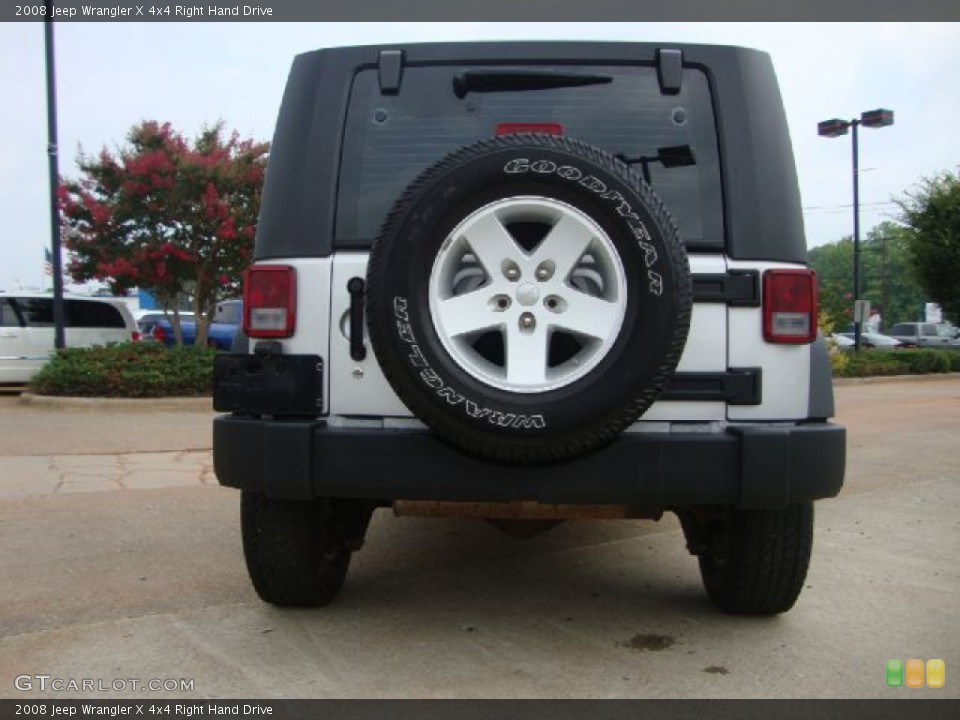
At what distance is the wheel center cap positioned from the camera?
261cm

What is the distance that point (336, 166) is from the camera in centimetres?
304

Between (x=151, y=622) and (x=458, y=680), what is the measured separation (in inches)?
53.2

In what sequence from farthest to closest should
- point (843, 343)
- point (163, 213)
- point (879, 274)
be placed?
point (879, 274) < point (843, 343) < point (163, 213)

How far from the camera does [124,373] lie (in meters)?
11.0

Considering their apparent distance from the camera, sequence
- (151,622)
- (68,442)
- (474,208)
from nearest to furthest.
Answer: (474,208) → (151,622) → (68,442)

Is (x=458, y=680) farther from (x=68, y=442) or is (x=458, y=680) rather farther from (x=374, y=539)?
(x=68, y=442)

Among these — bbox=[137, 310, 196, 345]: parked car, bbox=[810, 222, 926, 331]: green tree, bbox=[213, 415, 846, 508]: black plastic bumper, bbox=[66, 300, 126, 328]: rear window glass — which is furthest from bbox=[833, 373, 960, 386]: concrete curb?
bbox=[810, 222, 926, 331]: green tree

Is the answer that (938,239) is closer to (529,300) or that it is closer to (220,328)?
(220,328)

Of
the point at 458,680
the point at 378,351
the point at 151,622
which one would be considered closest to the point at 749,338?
the point at 378,351

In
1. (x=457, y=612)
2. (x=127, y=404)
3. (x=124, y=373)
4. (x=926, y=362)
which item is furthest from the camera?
(x=926, y=362)

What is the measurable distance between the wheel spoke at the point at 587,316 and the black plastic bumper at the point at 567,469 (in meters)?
0.39

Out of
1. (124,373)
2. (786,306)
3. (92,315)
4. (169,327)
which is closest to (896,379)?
(124,373)

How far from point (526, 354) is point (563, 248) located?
0.35m

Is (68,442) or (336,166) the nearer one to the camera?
(336,166)
